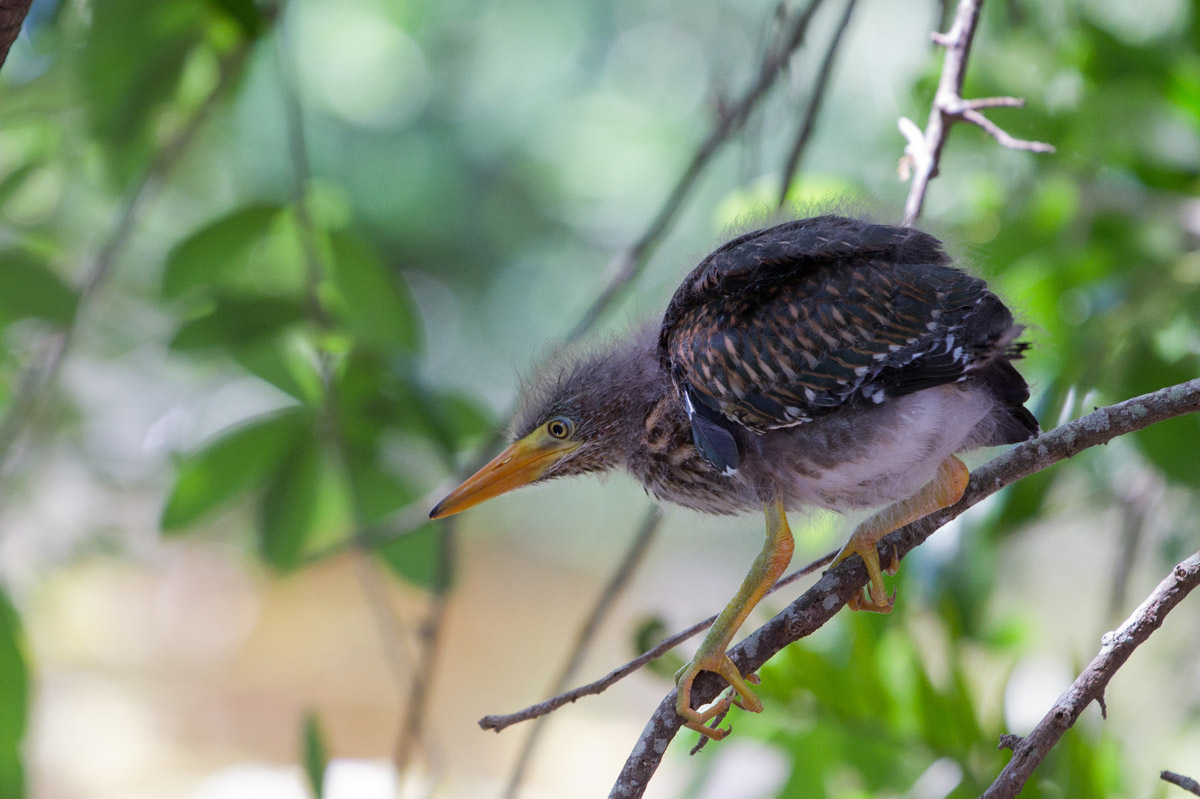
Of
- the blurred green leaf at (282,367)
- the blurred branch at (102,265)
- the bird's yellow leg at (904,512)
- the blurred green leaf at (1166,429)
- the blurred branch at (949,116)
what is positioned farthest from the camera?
the blurred green leaf at (282,367)

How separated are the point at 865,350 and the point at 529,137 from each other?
561 centimetres

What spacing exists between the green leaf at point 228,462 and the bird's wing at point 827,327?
0.93m

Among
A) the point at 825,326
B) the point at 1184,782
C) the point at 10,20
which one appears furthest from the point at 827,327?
the point at 10,20

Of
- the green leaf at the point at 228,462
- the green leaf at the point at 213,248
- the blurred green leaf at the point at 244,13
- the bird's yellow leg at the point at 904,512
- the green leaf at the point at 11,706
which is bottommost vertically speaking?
the bird's yellow leg at the point at 904,512

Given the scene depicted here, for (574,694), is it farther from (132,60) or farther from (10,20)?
(132,60)

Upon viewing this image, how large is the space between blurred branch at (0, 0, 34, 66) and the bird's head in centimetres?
62

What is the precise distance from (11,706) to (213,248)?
2.50 ft

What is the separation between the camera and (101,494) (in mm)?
4477

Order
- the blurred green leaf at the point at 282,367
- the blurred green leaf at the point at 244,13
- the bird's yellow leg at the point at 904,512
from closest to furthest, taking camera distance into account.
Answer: the bird's yellow leg at the point at 904,512
the blurred green leaf at the point at 244,13
the blurred green leaf at the point at 282,367

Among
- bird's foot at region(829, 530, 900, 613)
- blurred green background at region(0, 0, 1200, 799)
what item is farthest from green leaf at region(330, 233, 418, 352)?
bird's foot at region(829, 530, 900, 613)

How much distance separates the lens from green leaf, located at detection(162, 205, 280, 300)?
1.61 meters

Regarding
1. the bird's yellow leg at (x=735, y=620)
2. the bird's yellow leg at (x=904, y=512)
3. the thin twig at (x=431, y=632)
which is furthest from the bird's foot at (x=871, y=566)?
the thin twig at (x=431, y=632)

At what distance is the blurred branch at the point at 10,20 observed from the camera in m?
0.84

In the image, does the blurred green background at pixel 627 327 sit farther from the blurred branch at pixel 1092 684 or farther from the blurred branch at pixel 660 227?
the blurred branch at pixel 1092 684
